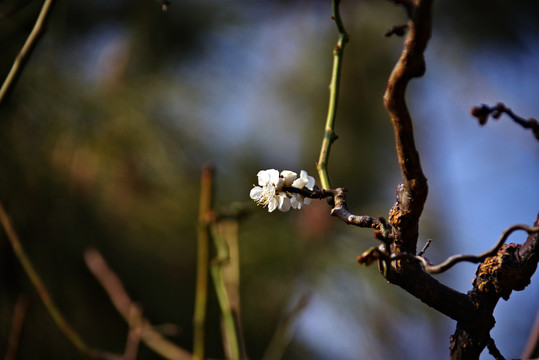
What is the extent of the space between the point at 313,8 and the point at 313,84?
1.31 ft

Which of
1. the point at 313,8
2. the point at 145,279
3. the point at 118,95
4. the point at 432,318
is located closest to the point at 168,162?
the point at 118,95

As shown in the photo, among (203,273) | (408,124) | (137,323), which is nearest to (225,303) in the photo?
(203,273)

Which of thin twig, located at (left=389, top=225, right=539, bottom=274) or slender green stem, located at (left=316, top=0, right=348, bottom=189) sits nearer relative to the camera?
thin twig, located at (left=389, top=225, right=539, bottom=274)

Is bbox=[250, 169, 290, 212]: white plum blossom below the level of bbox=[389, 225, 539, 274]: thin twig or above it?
below

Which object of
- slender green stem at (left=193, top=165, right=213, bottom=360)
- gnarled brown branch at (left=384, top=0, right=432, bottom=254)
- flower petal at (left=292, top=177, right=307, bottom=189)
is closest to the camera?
gnarled brown branch at (left=384, top=0, right=432, bottom=254)

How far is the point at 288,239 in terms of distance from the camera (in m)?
1.80

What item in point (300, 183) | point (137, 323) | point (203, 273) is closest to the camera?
point (300, 183)

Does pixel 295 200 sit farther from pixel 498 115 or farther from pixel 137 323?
pixel 137 323

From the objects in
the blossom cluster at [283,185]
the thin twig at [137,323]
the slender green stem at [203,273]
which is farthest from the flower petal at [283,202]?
the thin twig at [137,323]

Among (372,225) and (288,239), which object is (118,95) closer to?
(288,239)

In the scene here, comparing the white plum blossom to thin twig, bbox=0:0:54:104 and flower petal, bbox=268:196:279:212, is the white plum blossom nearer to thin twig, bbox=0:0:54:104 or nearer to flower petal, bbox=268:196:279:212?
flower petal, bbox=268:196:279:212

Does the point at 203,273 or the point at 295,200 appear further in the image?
the point at 203,273

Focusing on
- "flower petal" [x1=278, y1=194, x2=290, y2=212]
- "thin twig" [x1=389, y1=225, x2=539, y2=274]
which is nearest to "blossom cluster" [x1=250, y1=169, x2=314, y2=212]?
"flower petal" [x1=278, y1=194, x2=290, y2=212]

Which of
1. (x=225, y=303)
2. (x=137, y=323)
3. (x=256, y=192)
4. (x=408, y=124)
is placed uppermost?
(x=408, y=124)
